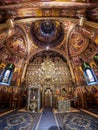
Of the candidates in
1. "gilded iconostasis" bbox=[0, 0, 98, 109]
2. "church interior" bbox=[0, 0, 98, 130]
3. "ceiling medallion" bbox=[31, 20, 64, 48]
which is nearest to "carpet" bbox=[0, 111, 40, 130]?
"church interior" bbox=[0, 0, 98, 130]

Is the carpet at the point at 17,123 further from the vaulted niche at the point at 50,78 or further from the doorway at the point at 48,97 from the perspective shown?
the doorway at the point at 48,97

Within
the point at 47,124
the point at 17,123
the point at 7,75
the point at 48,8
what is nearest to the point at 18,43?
the point at 7,75

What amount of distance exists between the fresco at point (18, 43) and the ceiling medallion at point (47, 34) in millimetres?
Answer: 1380

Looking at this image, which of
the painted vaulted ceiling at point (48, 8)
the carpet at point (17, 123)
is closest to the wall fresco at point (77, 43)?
the painted vaulted ceiling at point (48, 8)

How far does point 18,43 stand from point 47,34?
3640mm

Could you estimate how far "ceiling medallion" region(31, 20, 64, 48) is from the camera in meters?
14.7

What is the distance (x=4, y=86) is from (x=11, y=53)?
12.3ft

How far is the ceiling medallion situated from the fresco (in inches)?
54.3

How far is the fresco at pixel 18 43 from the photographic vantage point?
44.1ft

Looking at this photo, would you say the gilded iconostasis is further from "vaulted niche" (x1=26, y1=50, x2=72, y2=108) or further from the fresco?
"vaulted niche" (x1=26, y1=50, x2=72, y2=108)

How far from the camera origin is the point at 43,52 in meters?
16.8

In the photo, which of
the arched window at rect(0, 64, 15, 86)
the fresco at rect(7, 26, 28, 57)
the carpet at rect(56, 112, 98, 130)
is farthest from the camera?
the arched window at rect(0, 64, 15, 86)

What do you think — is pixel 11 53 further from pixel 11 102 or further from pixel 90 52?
pixel 90 52

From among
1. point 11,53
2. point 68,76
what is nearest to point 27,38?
point 11,53
